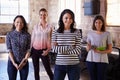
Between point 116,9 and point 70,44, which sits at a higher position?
point 116,9

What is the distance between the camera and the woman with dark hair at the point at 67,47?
3146mm

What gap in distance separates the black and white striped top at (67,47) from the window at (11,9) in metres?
7.72

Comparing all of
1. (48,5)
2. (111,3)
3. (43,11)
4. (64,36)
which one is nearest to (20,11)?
(48,5)

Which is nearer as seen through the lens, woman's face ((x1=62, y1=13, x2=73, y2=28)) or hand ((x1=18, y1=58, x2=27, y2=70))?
woman's face ((x1=62, y1=13, x2=73, y2=28))

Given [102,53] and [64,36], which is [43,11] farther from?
[64,36]

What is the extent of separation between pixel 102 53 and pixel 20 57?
1.20 m

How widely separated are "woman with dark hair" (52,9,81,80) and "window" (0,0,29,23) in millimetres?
7711

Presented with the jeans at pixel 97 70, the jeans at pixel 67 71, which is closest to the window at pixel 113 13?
the jeans at pixel 97 70

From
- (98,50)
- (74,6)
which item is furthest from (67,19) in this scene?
(74,6)

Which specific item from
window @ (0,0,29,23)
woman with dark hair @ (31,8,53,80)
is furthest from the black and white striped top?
window @ (0,0,29,23)

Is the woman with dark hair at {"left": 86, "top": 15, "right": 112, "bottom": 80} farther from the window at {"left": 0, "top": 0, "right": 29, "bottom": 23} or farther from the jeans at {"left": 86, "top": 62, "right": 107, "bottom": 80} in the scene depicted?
the window at {"left": 0, "top": 0, "right": 29, "bottom": 23}

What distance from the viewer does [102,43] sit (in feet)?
13.4

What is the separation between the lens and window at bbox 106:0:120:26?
247 inches

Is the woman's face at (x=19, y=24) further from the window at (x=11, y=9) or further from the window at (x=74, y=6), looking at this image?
the window at (x=11, y=9)
